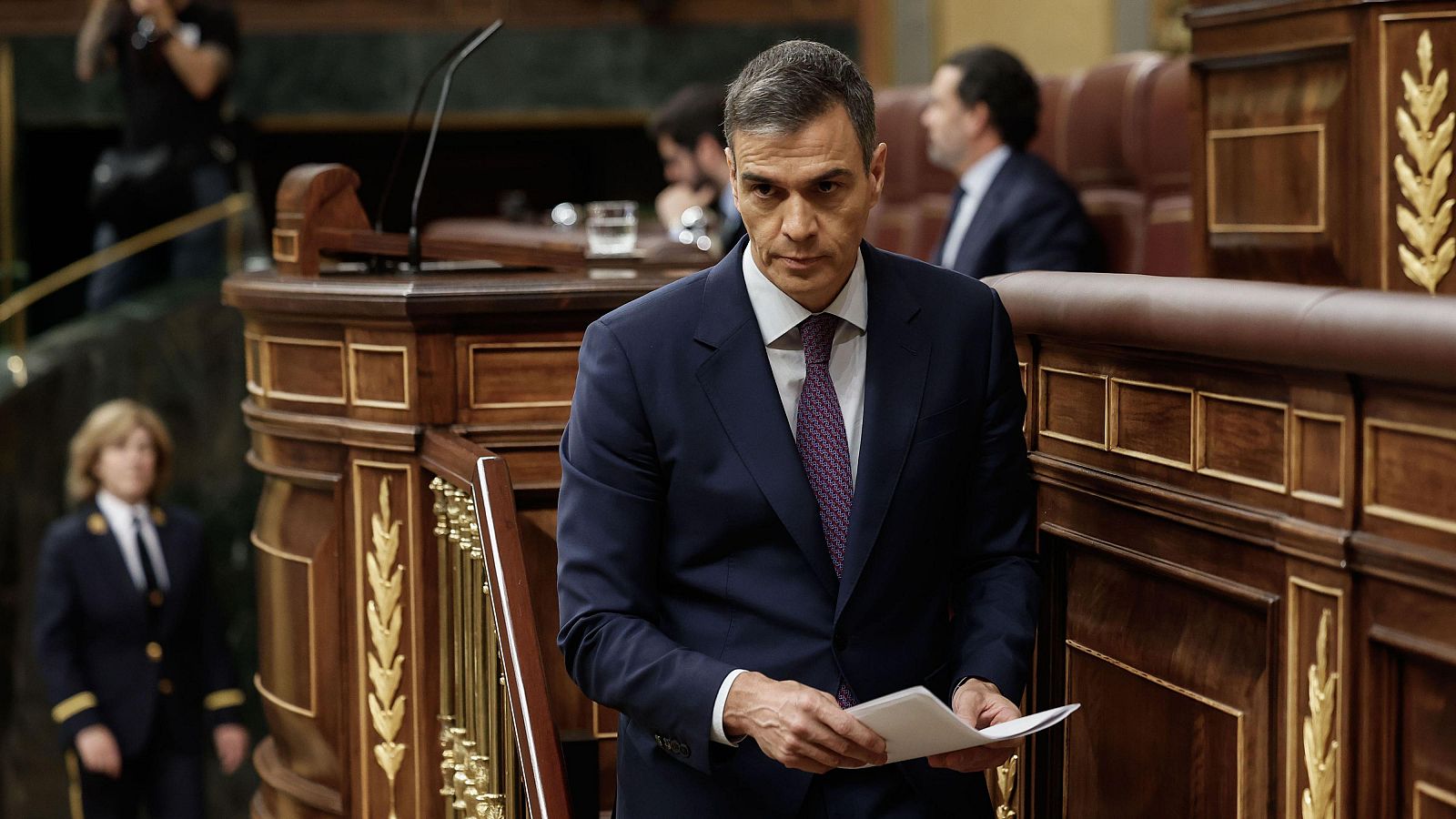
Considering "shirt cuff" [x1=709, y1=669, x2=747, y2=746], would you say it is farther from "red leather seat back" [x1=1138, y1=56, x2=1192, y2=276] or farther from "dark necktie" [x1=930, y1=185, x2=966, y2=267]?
"dark necktie" [x1=930, y1=185, x2=966, y2=267]

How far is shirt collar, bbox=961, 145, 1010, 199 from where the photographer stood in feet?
15.7

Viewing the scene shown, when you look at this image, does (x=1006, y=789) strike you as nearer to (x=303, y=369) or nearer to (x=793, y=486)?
(x=793, y=486)

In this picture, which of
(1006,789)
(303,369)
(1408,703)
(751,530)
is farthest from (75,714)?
(1408,703)

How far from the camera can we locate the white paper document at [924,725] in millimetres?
1619

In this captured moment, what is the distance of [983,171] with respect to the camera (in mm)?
4828

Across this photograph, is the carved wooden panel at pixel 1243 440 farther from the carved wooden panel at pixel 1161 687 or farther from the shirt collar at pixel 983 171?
the shirt collar at pixel 983 171

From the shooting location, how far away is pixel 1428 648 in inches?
61.5

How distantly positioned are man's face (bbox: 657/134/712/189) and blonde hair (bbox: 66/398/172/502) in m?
2.46

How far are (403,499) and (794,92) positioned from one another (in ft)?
4.80

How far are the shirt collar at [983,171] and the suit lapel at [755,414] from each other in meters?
2.94

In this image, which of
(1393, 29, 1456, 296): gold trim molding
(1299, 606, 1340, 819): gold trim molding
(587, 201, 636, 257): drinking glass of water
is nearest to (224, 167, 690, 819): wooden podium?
(587, 201, 636, 257): drinking glass of water

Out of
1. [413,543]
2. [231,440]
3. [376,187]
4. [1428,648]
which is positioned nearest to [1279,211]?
[1428,648]

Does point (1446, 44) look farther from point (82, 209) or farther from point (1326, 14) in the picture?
point (82, 209)

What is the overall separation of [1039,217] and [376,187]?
21.0ft
